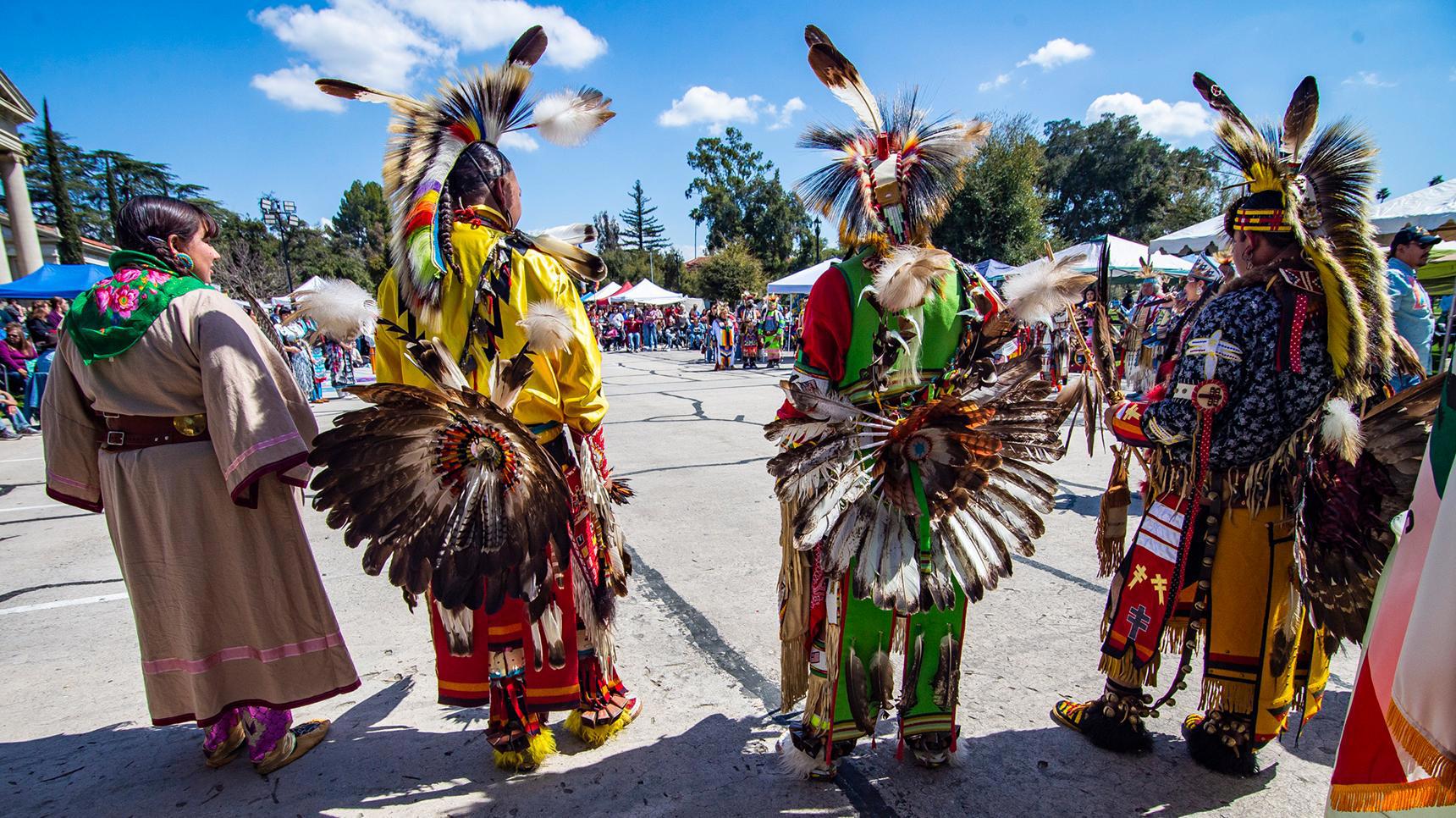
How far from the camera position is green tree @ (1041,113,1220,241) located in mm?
44531

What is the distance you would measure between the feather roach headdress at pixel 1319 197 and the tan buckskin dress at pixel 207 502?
3005mm

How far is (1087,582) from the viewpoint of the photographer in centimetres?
350

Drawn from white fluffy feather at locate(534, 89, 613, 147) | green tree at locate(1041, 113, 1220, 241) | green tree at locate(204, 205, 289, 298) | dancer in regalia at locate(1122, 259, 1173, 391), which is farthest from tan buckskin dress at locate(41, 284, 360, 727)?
green tree at locate(1041, 113, 1220, 241)

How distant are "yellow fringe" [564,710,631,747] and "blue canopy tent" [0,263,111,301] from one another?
17040mm

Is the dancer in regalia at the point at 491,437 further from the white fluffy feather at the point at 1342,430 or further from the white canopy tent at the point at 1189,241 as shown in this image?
the white canopy tent at the point at 1189,241

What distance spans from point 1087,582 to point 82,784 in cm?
411

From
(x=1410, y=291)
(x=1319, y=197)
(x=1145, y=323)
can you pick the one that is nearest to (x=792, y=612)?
(x=1319, y=197)

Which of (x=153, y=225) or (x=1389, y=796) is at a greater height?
(x=153, y=225)

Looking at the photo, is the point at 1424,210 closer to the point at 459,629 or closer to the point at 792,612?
the point at 792,612

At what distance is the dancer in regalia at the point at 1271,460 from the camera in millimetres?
1917

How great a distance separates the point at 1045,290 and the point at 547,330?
4.74ft

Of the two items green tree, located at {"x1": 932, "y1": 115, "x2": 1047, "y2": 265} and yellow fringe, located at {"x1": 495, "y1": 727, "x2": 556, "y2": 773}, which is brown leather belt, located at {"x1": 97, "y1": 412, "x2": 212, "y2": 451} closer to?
yellow fringe, located at {"x1": 495, "y1": 727, "x2": 556, "y2": 773}

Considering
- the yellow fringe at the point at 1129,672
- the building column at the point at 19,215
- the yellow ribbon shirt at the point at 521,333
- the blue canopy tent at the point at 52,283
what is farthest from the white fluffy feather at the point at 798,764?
the building column at the point at 19,215

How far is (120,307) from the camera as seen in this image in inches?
79.1
